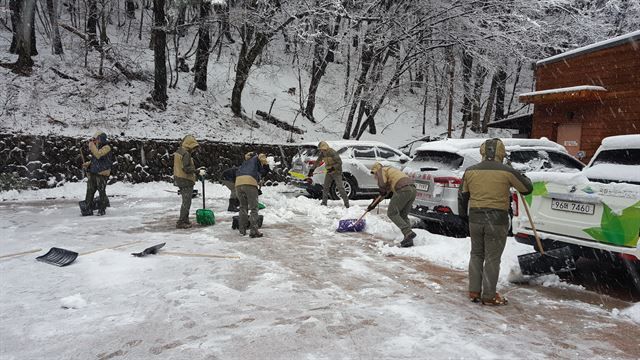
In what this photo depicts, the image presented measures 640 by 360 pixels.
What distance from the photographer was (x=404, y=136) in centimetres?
2716

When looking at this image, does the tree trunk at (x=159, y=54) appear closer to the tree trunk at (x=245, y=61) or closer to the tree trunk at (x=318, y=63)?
the tree trunk at (x=245, y=61)

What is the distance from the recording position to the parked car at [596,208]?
14.7 ft

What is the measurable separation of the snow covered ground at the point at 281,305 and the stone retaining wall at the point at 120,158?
5357 mm

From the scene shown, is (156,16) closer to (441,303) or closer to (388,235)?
(388,235)

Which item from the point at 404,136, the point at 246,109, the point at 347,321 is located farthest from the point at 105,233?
the point at 404,136

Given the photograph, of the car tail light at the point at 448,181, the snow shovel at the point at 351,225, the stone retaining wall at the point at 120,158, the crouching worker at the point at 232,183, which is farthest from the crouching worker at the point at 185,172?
the stone retaining wall at the point at 120,158

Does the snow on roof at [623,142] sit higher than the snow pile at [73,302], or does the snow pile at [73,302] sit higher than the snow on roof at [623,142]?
the snow on roof at [623,142]

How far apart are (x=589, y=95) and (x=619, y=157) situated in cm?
999

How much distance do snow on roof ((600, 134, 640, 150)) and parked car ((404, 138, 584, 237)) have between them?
1883mm

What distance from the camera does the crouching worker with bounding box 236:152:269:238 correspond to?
7.65 m

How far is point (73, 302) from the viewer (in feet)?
14.1

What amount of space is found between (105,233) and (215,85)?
48.4 ft

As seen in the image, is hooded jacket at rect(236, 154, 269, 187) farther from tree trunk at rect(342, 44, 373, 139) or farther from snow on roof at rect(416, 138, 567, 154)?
tree trunk at rect(342, 44, 373, 139)

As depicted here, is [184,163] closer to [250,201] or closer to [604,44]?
[250,201]
